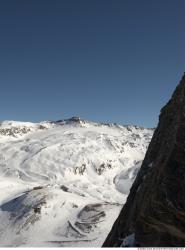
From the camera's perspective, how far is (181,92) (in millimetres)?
13727

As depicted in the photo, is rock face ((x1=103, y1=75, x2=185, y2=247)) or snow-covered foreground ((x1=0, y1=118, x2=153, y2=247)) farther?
snow-covered foreground ((x1=0, y1=118, x2=153, y2=247))

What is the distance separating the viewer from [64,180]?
76188 mm

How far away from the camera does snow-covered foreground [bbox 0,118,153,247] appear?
3575 centimetres

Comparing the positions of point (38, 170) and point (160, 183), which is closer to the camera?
point (160, 183)

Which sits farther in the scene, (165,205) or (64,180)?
(64,180)

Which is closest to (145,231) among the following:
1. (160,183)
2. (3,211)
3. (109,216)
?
(160,183)

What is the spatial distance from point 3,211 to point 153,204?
39.7 m

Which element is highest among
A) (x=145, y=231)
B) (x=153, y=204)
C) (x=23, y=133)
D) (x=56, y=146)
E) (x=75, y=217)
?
(x=23, y=133)

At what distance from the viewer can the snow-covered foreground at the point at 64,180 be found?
117 feet

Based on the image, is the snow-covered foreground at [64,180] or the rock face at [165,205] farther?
the snow-covered foreground at [64,180]

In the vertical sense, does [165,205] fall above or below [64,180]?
below

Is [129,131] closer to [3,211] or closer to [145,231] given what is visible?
[3,211]

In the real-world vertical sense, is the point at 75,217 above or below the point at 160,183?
below

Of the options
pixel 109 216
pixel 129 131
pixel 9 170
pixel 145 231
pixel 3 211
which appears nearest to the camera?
pixel 145 231
